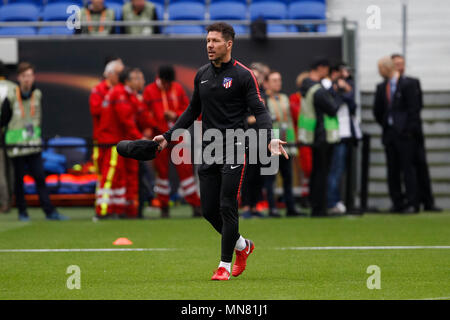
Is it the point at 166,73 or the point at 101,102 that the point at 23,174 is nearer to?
the point at 101,102

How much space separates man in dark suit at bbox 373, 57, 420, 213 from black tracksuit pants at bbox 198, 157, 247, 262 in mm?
7436

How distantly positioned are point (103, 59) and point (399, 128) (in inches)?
237

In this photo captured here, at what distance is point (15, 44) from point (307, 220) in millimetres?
7138

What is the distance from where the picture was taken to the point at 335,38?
17.4 m

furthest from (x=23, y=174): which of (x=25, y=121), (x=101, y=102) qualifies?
(x=101, y=102)

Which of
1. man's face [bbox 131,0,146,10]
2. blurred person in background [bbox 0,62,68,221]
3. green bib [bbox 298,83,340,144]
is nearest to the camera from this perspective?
blurred person in background [bbox 0,62,68,221]

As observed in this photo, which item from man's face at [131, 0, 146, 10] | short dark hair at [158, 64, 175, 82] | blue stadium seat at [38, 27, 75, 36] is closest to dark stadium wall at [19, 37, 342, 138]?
blue stadium seat at [38, 27, 75, 36]

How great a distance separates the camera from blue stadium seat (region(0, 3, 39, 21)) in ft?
65.8

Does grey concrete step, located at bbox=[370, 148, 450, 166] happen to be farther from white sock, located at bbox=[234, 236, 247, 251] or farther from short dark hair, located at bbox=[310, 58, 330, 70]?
white sock, located at bbox=[234, 236, 247, 251]

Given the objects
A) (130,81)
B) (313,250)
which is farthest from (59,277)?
(130,81)

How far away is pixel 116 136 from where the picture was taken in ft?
A: 46.9

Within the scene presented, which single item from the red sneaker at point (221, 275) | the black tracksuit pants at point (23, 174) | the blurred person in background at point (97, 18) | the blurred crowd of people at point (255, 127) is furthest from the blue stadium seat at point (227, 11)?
the red sneaker at point (221, 275)

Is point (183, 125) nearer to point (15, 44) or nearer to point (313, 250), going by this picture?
point (313, 250)

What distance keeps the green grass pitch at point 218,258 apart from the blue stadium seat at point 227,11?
21.5ft
